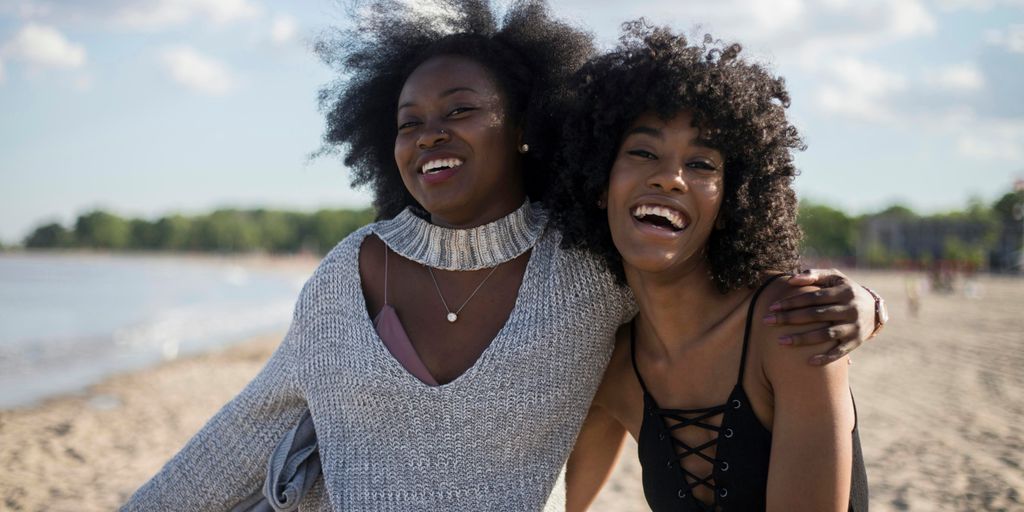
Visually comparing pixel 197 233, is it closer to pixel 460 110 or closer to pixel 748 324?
pixel 460 110

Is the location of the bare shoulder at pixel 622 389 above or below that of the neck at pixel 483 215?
below

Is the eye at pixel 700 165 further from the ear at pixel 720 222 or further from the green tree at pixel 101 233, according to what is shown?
the green tree at pixel 101 233

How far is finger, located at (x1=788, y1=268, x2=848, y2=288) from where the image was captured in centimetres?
240

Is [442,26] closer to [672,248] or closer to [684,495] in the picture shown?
[672,248]

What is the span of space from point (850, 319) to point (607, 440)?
1175 millimetres

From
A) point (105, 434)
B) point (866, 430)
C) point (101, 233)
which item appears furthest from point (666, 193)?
point (101, 233)

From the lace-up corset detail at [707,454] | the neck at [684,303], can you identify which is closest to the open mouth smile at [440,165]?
the neck at [684,303]

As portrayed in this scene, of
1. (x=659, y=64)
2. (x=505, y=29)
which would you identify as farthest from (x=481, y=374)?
(x=505, y=29)

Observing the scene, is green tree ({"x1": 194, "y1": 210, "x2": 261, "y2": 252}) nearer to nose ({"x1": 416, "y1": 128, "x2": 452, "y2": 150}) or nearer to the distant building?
the distant building

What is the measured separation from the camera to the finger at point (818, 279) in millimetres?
2398

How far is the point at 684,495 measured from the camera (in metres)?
2.54

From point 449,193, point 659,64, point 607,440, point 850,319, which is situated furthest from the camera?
point 607,440

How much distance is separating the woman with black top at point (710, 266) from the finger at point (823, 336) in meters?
0.01

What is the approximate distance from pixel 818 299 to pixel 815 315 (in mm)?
60
